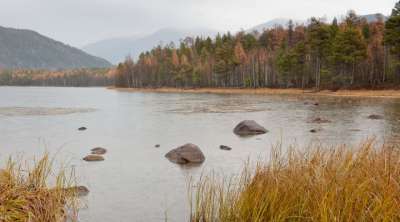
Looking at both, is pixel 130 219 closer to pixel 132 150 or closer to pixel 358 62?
pixel 132 150

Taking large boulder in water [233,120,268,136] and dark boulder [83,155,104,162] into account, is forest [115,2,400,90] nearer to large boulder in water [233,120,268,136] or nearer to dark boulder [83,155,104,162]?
large boulder in water [233,120,268,136]

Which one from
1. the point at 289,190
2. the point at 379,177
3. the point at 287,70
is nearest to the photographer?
the point at 379,177

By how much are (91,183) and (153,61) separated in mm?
148645

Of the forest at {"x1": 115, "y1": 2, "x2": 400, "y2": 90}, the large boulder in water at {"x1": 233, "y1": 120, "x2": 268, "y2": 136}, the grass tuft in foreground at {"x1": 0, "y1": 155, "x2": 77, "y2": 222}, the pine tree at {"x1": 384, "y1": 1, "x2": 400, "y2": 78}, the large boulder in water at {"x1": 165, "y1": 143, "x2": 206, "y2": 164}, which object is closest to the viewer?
the grass tuft in foreground at {"x1": 0, "y1": 155, "x2": 77, "y2": 222}

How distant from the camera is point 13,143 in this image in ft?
78.3

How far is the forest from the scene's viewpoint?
7612 centimetres

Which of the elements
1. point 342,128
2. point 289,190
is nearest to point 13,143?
point 289,190

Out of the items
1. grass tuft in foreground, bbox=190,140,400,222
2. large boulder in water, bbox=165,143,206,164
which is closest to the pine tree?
large boulder in water, bbox=165,143,206,164

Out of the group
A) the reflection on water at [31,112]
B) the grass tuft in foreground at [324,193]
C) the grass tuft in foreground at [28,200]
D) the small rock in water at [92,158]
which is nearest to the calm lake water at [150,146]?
the small rock in water at [92,158]

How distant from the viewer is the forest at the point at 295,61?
76125 millimetres

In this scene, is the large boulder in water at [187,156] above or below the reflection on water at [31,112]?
above

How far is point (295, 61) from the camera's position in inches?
3489

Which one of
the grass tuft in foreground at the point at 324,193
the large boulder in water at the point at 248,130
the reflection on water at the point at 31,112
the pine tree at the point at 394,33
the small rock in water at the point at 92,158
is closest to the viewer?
the grass tuft in foreground at the point at 324,193

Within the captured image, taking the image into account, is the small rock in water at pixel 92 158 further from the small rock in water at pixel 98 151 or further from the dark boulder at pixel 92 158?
the small rock in water at pixel 98 151
